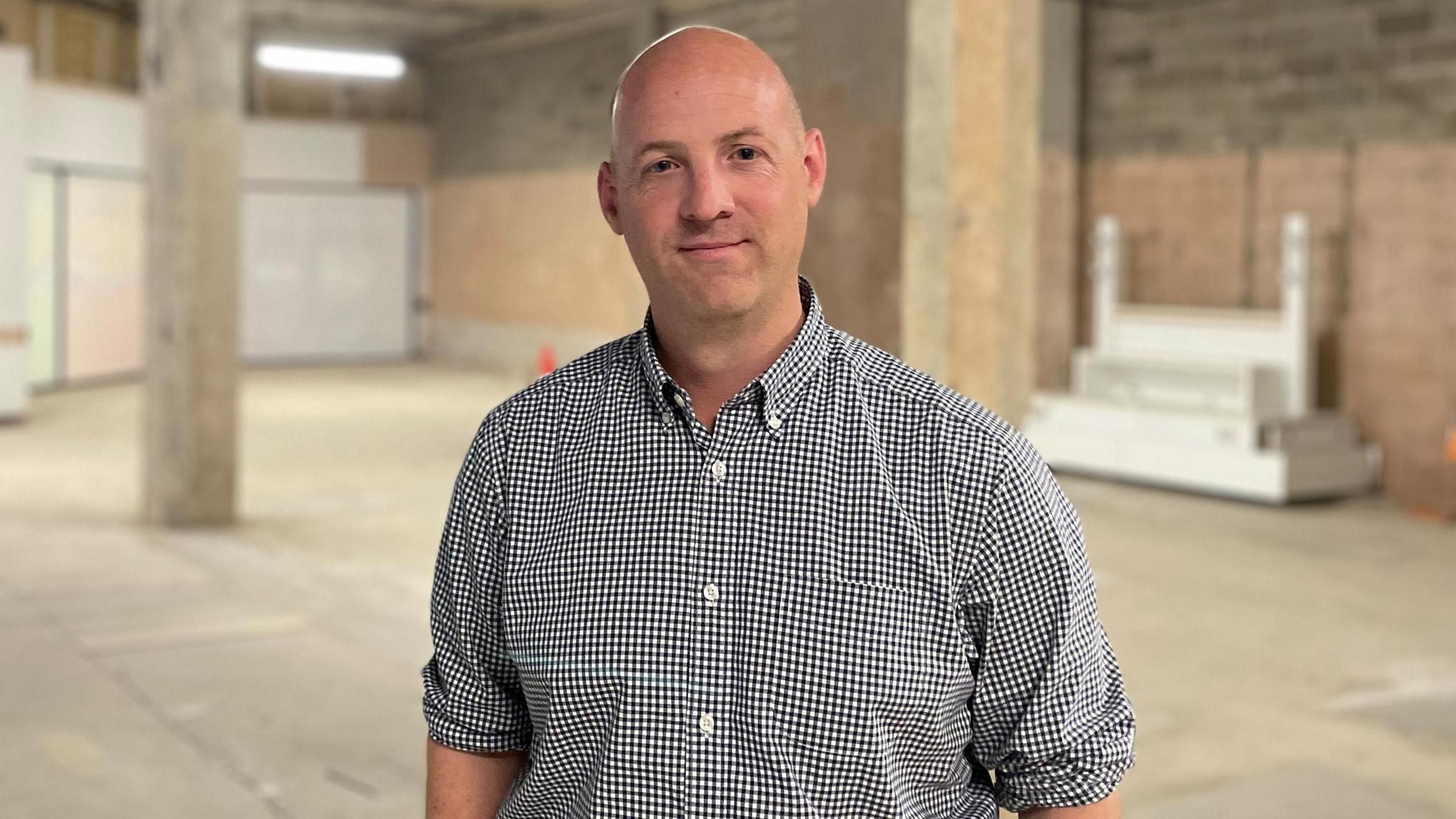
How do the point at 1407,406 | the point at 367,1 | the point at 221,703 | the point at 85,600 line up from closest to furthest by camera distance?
the point at 221,703 → the point at 85,600 → the point at 1407,406 → the point at 367,1

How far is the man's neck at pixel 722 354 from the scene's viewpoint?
4.38 ft

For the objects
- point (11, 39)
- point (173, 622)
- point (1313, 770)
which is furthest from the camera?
point (11, 39)

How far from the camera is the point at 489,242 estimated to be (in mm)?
17500

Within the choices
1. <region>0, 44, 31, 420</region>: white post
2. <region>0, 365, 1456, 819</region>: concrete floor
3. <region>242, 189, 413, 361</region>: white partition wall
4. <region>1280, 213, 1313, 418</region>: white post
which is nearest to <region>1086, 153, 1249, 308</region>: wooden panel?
<region>1280, 213, 1313, 418</region>: white post

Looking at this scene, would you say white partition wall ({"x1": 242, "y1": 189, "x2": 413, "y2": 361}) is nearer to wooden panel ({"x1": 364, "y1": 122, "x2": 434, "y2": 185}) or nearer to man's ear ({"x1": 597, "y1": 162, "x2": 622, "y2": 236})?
wooden panel ({"x1": 364, "y1": 122, "x2": 434, "y2": 185})

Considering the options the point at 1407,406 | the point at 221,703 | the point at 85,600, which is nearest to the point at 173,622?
the point at 85,600

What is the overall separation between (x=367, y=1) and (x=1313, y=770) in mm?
13104

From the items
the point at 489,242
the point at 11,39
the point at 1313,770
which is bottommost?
the point at 1313,770

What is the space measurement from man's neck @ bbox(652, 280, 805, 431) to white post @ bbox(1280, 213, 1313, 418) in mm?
8379

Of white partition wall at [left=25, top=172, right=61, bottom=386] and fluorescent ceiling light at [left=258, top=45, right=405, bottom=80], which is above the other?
fluorescent ceiling light at [left=258, top=45, right=405, bottom=80]

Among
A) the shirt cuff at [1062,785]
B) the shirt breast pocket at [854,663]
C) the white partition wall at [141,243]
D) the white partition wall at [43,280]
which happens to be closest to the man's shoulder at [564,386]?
the shirt breast pocket at [854,663]

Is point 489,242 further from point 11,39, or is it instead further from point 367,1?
point 11,39

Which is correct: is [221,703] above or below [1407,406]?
below

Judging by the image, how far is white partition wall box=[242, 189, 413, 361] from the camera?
17719mm
